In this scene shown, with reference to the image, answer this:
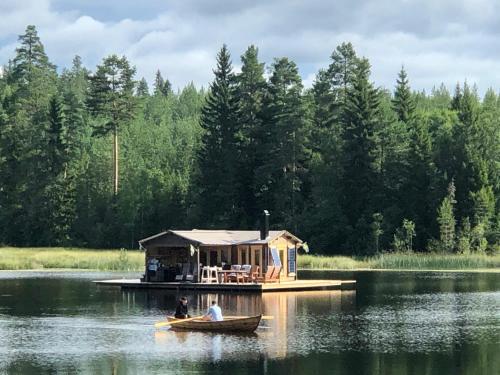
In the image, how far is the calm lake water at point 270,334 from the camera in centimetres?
3177

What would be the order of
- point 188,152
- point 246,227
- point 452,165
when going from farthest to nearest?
point 188,152, point 246,227, point 452,165

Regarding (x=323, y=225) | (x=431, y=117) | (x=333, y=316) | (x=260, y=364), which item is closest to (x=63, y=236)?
(x=323, y=225)

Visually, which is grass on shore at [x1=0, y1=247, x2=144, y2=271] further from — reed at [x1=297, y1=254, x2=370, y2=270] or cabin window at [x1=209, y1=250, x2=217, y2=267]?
cabin window at [x1=209, y1=250, x2=217, y2=267]

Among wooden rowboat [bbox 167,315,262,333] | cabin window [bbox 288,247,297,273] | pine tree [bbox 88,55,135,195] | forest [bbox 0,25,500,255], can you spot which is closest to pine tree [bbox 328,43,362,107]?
forest [bbox 0,25,500,255]

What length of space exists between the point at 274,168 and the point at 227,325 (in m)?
70.8

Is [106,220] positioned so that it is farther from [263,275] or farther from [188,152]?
[263,275]

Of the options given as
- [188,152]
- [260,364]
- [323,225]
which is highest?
[188,152]

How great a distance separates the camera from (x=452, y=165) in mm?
103625

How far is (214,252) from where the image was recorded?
64.3 m

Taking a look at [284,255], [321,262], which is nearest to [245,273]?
[284,255]

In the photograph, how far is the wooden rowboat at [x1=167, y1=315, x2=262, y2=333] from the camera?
39.3 m

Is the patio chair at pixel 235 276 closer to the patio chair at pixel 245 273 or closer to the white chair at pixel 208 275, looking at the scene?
the patio chair at pixel 245 273

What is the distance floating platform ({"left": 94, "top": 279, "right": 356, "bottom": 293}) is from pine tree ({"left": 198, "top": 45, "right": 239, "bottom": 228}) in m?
47.8

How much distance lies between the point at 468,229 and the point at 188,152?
4666 centimetres
